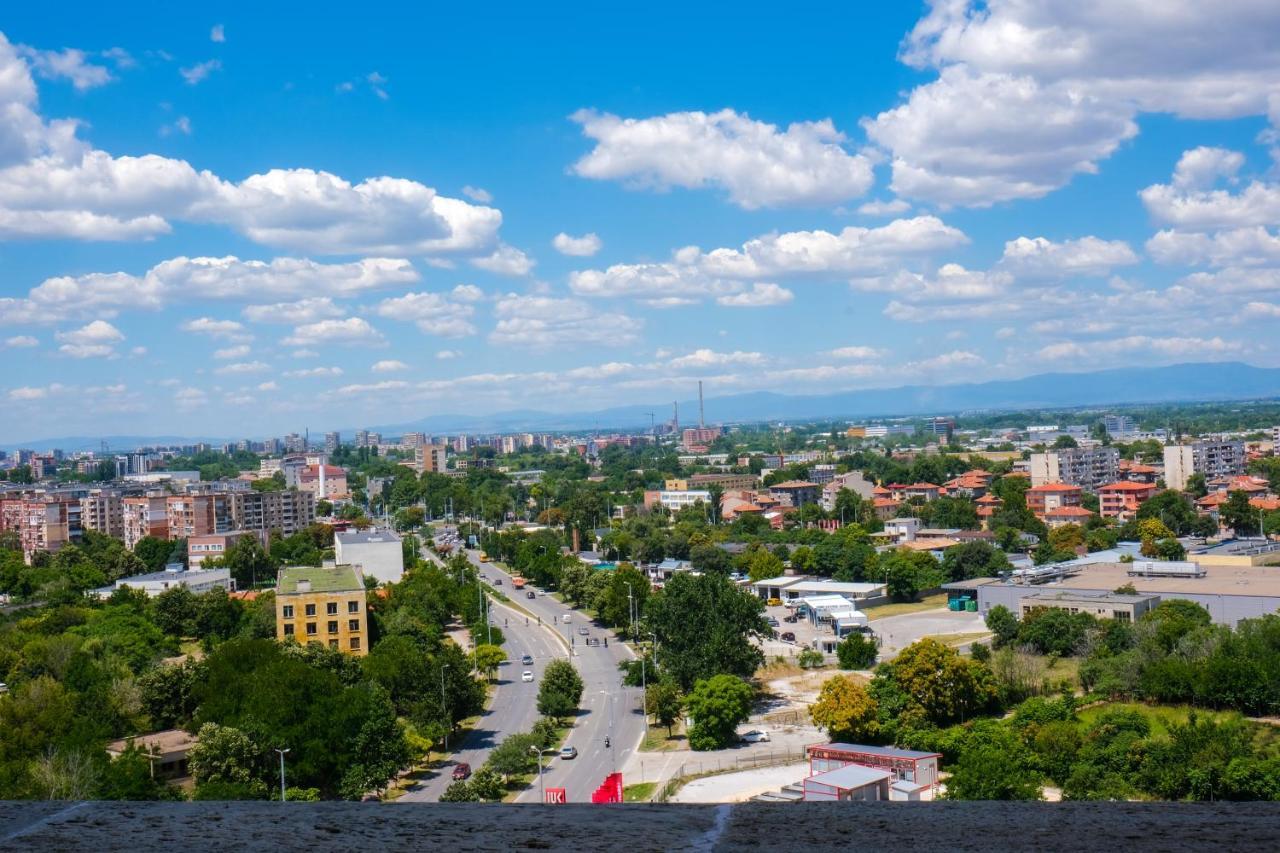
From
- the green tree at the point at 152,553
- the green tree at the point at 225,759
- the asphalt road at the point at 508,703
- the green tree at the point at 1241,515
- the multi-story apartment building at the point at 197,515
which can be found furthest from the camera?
the multi-story apartment building at the point at 197,515

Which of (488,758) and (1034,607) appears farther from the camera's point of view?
(1034,607)

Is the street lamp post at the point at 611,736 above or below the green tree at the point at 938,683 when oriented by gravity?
below

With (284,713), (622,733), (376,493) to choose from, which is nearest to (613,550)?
(622,733)

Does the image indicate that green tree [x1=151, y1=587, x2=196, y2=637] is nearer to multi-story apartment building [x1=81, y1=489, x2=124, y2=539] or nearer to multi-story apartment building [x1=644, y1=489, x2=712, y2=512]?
multi-story apartment building [x1=81, y1=489, x2=124, y2=539]

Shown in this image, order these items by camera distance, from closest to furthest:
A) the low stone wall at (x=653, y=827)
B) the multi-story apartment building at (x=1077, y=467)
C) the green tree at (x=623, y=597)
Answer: the low stone wall at (x=653, y=827)
the green tree at (x=623, y=597)
the multi-story apartment building at (x=1077, y=467)

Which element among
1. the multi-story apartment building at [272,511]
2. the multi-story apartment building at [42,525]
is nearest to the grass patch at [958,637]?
the multi-story apartment building at [272,511]

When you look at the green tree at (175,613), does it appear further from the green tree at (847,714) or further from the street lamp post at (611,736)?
the green tree at (847,714)

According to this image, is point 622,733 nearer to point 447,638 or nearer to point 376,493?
point 447,638
